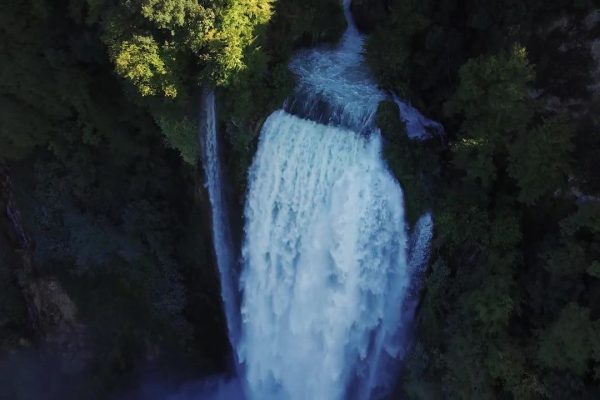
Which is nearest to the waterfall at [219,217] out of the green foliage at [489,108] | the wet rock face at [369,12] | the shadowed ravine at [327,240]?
the shadowed ravine at [327,240]

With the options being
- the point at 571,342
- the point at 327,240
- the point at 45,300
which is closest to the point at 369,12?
the point at 327,240

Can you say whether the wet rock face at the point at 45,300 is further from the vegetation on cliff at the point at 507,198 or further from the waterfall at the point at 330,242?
the vegetation on cliff at the point at 507,198

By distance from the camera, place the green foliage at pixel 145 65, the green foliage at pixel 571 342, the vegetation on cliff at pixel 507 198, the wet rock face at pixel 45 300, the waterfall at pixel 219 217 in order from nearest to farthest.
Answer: the green foliage at pixel 571 342 < the vegetation on cliff at pixel 507 198 < the green foliage at pixel 145 65 < the waterfall at pixel 219 217 < the wet rock face at pixel 45 300

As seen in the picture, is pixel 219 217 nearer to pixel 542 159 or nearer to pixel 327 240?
pixel 327 240

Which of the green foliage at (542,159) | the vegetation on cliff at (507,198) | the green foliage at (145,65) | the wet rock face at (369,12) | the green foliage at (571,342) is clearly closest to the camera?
the green foliage at (571,342)

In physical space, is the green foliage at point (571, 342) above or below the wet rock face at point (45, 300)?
above

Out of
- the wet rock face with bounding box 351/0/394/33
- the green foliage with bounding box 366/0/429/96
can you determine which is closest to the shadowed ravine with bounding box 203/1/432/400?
the wet rock face with bounding box 351/0/394/33

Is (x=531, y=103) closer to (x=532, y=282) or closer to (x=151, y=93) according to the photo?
(x=532, y=282)

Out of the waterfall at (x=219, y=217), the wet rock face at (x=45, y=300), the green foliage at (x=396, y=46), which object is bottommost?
the wet rock face at (x=45, y=300)

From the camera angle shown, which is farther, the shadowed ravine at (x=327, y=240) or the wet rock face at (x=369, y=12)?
the wet rock face at (x=369, y=12)
